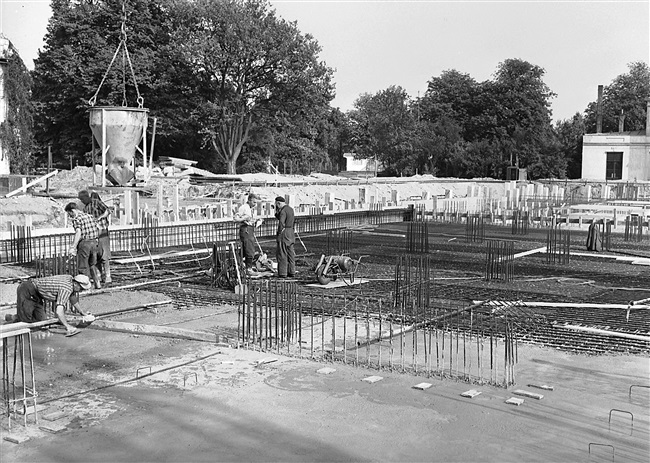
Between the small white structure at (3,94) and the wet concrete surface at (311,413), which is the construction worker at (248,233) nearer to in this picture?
the wet concrete surface at (311,413)

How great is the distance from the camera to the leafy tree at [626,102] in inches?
2621

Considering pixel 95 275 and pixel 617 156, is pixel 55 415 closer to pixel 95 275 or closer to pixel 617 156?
pixel 95 275

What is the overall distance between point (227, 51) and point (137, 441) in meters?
36.2

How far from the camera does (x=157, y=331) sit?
9.34 meters

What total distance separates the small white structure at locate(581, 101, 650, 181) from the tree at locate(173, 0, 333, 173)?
22.5 metres

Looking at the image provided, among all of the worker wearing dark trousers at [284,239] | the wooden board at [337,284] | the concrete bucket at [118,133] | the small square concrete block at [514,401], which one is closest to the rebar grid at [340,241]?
the worker wearing dark trousers at [284,239]

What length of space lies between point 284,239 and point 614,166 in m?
46.9

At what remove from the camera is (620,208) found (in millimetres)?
28500

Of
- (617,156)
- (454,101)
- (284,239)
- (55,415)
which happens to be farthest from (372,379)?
(454,101)

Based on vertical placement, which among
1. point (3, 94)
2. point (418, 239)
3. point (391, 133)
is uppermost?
point (391, 133)

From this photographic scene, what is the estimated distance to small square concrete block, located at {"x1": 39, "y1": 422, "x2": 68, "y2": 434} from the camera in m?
6.01

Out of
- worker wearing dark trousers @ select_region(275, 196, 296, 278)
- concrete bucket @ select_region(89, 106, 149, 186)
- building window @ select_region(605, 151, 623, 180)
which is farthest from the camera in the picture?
building window @ select_region(605, 151, 623, 180)

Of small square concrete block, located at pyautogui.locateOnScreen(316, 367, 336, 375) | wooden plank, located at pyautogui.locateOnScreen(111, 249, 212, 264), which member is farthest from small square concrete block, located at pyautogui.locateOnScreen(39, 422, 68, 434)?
wooden plank, located at pyautogui.locateOnScreen(111, 249, 212, 264)

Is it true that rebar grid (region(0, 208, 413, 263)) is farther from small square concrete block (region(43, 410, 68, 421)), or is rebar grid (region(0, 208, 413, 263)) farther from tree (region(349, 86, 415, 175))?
tree (region(349, 86, 415, 175))
